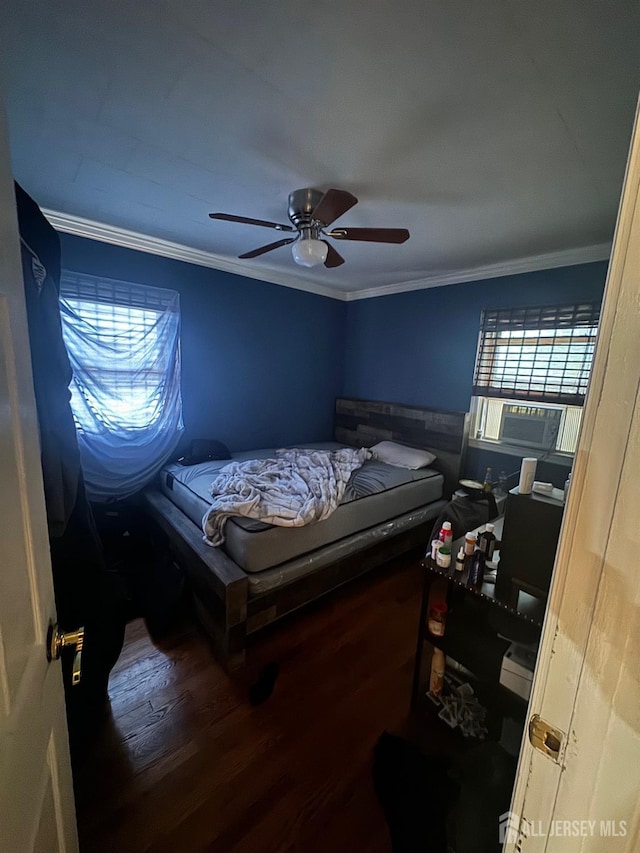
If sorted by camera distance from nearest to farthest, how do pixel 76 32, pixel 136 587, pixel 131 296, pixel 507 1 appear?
1. pixel 507 1
2. pixel 76 32
3. pixel 136 587
4. pixel 131 296

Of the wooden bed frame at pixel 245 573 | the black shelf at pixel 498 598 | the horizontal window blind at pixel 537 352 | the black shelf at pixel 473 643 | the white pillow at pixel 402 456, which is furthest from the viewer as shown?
the white pillow at pixel 402 456

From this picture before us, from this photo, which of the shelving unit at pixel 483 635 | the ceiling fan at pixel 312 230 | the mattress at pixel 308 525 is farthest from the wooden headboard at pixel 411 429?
the ceiling fan at pixel 312 230

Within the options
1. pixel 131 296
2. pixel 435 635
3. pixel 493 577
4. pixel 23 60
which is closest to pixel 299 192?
pixel 23 60

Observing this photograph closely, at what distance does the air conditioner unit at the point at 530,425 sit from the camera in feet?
9.03

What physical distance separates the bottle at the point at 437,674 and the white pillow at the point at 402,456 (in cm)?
177

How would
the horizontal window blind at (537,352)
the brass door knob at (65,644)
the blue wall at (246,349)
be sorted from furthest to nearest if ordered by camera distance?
the blue wall at (246,349)
the horizontal window blind at (537,352)
the brass door knob at (65,644)

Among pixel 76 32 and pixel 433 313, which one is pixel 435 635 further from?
pixel 433 313

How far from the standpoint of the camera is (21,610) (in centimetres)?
58

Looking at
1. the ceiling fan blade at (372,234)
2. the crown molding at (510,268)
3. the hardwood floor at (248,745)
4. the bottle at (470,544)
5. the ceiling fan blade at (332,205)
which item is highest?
the crown molding at (510,268)

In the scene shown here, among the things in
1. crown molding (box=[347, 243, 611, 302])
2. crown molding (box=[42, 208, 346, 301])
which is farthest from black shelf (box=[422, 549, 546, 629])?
crown molding (box=[42, 208, 346, 301])

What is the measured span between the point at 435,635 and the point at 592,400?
1357 mm

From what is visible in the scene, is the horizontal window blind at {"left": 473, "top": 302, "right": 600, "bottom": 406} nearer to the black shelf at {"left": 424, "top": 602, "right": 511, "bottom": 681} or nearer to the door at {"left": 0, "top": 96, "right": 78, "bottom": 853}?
the black shelf at {"left": 424, "top": 602, "right": 511, "bottom": 681}

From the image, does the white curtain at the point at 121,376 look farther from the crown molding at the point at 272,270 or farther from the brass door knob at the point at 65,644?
the brass door knob at the point at 65,644

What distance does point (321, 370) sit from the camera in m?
4.15
